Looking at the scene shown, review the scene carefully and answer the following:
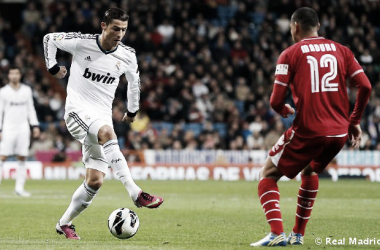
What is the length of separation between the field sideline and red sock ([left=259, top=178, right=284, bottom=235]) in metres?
0.38

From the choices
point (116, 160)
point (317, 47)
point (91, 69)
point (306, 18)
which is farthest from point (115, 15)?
point (317, 47)

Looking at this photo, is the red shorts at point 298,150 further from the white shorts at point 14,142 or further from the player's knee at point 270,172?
the white shorts at point 14,142

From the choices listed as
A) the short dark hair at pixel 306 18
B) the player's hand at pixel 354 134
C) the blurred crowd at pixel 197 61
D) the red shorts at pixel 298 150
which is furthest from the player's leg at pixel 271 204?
the blurred crowd at pixel 197 61

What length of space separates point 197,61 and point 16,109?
11.0 m

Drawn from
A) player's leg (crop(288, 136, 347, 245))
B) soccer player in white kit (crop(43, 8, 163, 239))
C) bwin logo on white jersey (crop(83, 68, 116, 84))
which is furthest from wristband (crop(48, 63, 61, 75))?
player's leg (crop(288, 136, 347, 245))

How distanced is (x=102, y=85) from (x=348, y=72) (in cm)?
274

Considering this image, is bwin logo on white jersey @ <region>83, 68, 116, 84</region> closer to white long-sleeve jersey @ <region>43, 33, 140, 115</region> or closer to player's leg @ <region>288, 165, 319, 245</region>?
white long-sleeve jersey @ <region>43, 33, 140, 115</region>

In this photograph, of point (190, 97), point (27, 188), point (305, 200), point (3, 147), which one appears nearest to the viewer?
point (305, 200)

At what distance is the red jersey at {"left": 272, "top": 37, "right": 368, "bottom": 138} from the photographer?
23.2ft

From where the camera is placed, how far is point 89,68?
838 centimetres

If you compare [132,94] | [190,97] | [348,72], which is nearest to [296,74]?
[348,72]

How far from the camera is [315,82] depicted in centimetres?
709

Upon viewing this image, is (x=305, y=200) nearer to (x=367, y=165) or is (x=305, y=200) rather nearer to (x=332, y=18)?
(x=367, y=165)

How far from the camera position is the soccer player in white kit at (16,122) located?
1510 cm
